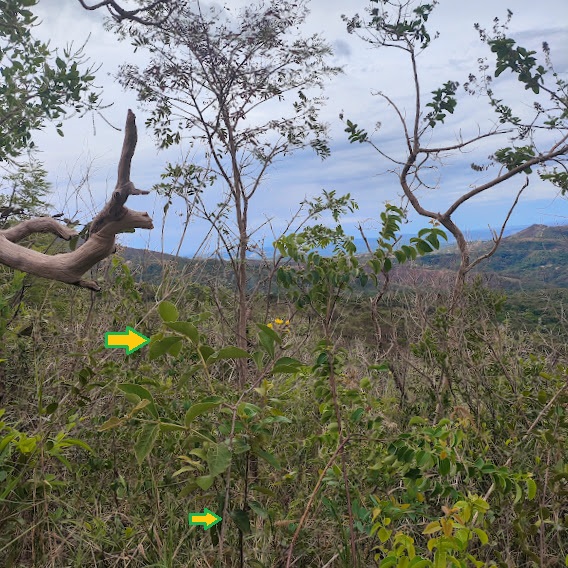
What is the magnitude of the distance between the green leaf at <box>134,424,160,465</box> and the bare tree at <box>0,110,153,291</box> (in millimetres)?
1070

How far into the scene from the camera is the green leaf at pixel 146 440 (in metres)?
1.40

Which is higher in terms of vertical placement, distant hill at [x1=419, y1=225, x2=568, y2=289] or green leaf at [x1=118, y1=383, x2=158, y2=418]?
distant hill at [x1=419, y1=225, x2=568, y2=289]

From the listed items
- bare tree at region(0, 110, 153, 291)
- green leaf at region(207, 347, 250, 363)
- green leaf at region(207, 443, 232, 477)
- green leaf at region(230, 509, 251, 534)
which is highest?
bare tree at region(0, 110, 153, 291)

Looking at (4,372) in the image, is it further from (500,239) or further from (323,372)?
(500,239)

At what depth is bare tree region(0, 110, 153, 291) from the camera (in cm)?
211

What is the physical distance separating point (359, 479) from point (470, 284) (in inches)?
79.1

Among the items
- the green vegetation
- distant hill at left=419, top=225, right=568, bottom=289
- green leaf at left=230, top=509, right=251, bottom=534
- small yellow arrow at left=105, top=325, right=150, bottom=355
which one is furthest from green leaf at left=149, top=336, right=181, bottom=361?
distant hill at left=419, top=225, right=568, bottom=289

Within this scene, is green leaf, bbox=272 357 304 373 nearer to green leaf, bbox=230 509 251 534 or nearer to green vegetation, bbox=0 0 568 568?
green vegetation, bbox=0 0 568 568

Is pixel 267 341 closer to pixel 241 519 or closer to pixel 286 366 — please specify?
pixel 286 366

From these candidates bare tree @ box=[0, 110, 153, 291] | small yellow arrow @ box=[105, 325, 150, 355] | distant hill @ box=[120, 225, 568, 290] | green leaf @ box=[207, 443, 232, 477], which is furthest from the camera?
→ distant hill @ box=[120, 225, 568, 290]

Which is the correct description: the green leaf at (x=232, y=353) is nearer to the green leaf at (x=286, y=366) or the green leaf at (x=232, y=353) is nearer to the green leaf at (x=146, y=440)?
the green leaf at (x=286, y=366)

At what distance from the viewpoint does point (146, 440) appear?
1.43 m

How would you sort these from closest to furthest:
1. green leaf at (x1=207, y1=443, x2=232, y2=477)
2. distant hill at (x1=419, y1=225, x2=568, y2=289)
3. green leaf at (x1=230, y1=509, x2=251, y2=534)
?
green leaf at (x1=207, y1=443, x2=232, y2=477)
green leaf at (x1=230, y1=509, x2=251, y2=534)
distant hill at (x1=419, y1=225, x2=568, y2=289)

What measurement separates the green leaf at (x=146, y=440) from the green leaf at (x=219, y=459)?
6.2 inches
